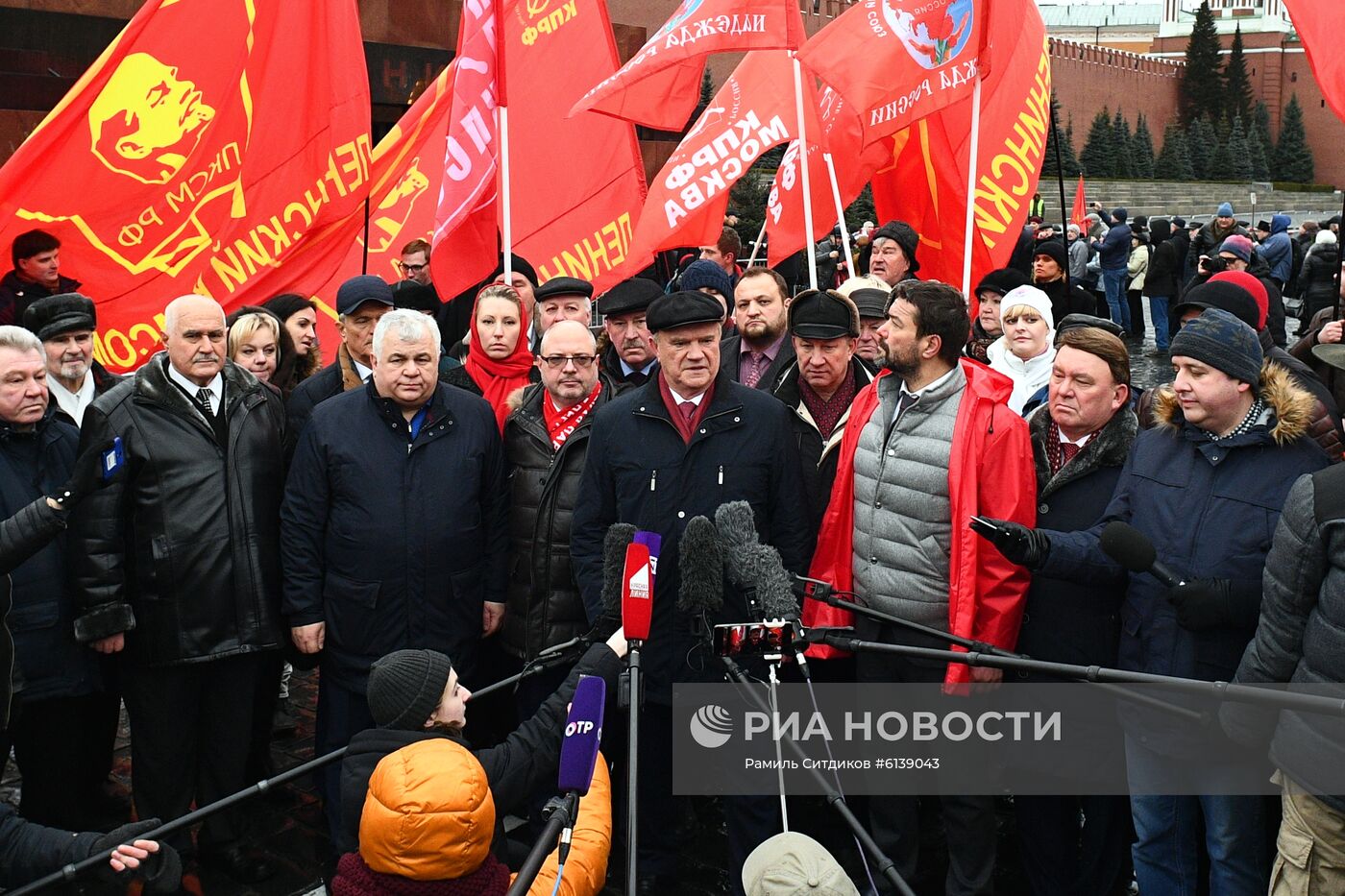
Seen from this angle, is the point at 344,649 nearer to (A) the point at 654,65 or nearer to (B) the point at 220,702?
(B) the point at 220,702

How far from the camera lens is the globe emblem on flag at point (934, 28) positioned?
634cm

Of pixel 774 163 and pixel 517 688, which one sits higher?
pixel 774 163

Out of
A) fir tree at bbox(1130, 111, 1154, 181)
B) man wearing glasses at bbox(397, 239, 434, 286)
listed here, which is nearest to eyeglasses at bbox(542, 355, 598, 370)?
man wearing glasses at bbox(397, 239, 434, 286)

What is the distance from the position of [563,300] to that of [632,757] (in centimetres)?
318

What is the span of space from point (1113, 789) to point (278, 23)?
16.3ft

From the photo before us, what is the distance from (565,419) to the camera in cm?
493

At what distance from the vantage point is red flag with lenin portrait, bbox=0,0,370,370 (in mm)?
5672

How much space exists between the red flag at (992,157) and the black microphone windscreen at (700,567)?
11.8 ft

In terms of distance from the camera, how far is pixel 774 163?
1469 inches

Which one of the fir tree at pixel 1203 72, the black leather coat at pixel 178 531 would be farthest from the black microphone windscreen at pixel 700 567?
the fir tree at pixel 1203 72

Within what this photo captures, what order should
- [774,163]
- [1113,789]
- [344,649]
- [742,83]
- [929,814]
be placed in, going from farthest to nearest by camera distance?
1. [774,163]
2. [742,83]
3. [929,814]
4. [344,649]
5. [1113,789]

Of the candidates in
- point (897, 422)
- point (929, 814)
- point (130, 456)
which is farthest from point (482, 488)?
point (929, 814)

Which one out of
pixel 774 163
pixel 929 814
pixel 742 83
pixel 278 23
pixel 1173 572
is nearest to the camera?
pixel 1173 572

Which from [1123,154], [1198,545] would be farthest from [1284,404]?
[1123,154]
